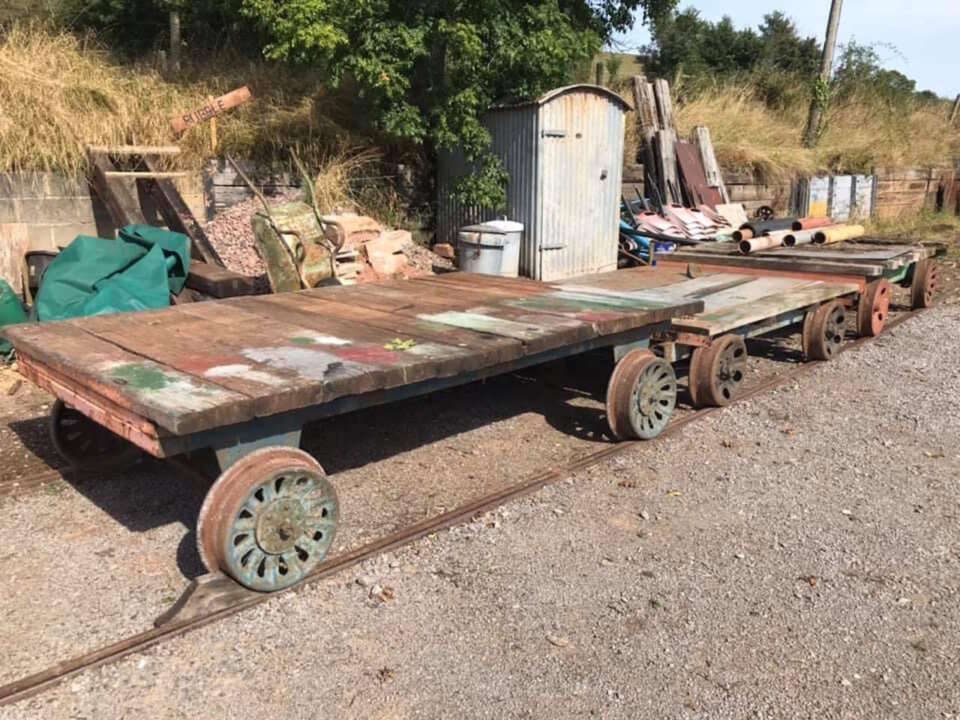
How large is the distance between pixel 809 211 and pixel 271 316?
13252mm

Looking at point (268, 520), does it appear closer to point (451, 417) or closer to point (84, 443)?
point (84, 443)

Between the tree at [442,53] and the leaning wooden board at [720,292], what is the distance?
7.64ft

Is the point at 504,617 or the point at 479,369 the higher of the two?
the point at 479,369

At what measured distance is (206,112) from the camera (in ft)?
28.8

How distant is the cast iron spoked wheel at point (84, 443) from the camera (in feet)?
14.9

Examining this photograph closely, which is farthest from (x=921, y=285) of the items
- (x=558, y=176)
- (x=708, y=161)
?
(x=708, y=161)

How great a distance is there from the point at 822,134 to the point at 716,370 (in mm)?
14784

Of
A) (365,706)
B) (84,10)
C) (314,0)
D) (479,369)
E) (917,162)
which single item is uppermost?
(84,10)

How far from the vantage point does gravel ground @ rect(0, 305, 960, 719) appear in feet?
9.03

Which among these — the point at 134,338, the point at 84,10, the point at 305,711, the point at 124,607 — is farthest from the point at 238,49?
the point at 305,711

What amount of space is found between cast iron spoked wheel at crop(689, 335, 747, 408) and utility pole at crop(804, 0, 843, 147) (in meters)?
13.3

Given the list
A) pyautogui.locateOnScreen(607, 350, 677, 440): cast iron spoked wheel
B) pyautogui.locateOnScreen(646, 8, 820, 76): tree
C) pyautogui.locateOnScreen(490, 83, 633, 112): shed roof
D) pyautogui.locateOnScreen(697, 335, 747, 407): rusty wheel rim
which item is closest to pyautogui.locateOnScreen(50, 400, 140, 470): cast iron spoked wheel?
pyautogui.locateOnScreen(607, 350, 677, 440): cast iron spoked wheel

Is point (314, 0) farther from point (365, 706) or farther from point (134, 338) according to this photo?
point (365, 706)

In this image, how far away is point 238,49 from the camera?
12805mm
